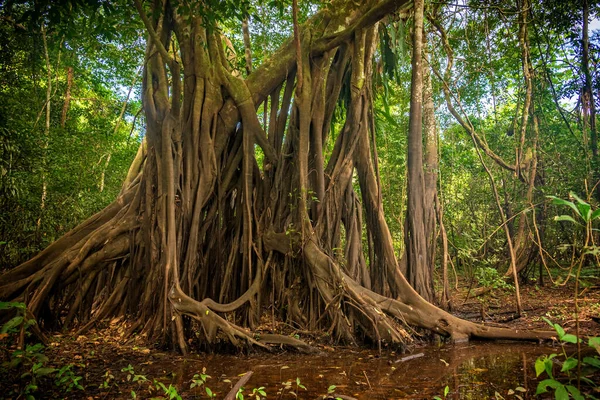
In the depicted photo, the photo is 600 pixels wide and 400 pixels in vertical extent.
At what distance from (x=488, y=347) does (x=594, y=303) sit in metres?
2.62

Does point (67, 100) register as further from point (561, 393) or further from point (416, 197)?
point (561, 393)

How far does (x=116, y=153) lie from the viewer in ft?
29.8

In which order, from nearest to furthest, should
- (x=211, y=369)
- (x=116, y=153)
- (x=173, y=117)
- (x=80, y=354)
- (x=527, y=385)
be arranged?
(x=527, y=385) < (x=211, y=369) < (x=80, y=354) < (x=173, y=117) < (x=116, y=153)

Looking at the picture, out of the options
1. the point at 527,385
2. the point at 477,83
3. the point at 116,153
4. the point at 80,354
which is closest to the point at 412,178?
the point at 527,385

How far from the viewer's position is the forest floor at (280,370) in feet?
8.12

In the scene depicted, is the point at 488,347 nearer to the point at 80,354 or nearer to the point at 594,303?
the point at 594,303

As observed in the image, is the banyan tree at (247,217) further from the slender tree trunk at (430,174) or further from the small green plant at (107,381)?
the small green plant at (107,381)

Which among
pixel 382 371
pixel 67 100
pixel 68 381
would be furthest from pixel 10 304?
pixel 67 100

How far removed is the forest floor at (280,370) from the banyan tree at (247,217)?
26 cm

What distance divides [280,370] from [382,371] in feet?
2.39

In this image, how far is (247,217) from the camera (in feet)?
15.1

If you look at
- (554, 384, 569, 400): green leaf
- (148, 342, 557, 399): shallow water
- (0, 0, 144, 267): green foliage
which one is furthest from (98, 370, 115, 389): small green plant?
(0, 0, 144, 267): green foliage

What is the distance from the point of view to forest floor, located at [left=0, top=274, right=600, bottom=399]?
2475mm

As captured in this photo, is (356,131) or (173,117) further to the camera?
(356,131)
